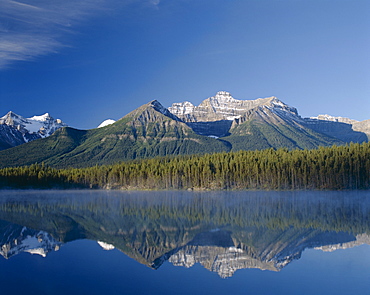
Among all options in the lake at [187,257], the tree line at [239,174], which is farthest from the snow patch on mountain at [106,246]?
the tree line at [239,174]

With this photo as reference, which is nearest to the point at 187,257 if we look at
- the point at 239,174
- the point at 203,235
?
the point at 203,235

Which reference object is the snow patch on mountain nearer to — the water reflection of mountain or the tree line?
the water reflection of mountain

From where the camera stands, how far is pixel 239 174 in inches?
4616

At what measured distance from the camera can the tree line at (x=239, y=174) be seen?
4007 inches

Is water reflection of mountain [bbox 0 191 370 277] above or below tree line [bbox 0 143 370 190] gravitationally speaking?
below

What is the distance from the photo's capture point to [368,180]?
9962 cm

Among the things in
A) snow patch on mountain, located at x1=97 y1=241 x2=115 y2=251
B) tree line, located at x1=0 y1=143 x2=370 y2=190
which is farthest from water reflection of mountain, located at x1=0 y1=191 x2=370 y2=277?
tree line, located at x1=0 y1=143 x2=370 y2=190

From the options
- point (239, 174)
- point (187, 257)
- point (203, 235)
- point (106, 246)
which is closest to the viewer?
point (187, 257)

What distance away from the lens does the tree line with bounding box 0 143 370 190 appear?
334 ft

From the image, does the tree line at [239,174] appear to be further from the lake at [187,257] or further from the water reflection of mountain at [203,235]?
the lake at [187,257]

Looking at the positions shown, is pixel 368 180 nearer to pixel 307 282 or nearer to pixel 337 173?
pixel 337 173

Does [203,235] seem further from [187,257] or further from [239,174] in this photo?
[239,174]

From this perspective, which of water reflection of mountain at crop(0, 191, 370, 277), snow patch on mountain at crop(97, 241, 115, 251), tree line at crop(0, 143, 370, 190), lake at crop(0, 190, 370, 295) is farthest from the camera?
tree line at crop(0, 143, 370, 190)

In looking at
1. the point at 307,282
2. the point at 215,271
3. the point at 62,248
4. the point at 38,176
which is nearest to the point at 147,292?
the point at 215,271
